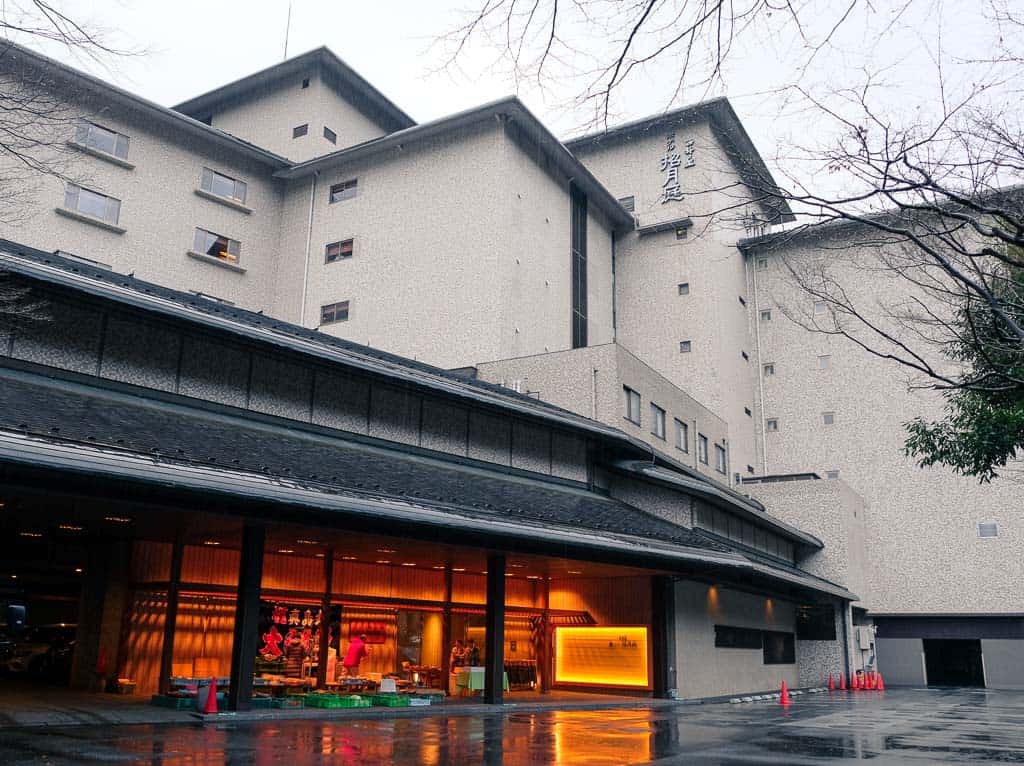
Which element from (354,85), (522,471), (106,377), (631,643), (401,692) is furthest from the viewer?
(354,85)

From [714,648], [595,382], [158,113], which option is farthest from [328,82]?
[714,648]

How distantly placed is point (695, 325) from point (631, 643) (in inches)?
929

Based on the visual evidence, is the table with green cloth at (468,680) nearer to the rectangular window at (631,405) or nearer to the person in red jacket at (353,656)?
the person in red jacket at (353,656)

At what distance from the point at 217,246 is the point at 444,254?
953 centimetres

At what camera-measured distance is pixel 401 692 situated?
22328mm

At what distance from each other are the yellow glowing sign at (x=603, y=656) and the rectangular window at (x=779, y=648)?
34.7 feet

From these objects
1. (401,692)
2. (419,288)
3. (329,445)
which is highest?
(419,288)

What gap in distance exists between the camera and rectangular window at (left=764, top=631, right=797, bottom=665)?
120 ft

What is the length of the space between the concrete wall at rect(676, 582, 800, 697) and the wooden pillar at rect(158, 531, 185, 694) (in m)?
14.7

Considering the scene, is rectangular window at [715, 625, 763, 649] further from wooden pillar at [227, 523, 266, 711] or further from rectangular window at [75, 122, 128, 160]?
rectangular window at [75, 122, 128, 160]

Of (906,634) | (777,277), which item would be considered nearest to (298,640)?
(906,634)

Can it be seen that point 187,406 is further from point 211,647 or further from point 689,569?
point 689,569

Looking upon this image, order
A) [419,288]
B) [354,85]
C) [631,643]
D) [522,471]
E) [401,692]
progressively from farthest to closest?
1. [354,85]
2. [419,288]
3. [631,643]
4. [522,471]
5. [401,692]

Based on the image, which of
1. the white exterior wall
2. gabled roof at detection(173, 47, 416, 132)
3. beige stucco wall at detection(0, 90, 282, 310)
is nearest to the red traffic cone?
beige stucco wall at detection(0, 90, 282, 310)
